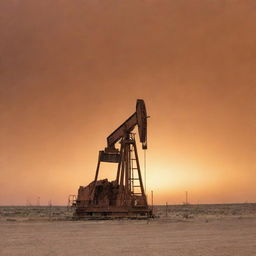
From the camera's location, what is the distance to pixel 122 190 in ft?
93.4

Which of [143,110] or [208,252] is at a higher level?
[143,110]

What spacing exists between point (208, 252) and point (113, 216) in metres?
17.4

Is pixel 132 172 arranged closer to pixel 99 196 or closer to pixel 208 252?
pixel 99 196

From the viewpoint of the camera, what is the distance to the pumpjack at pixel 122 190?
27.6 meters

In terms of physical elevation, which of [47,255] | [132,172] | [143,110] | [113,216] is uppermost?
[143,110]

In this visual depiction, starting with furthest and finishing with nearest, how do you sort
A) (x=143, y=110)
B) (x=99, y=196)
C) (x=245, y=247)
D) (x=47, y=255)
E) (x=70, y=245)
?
1. (x=99, y=196)
2. (x=143, y=110)
3. (x=70, y=245)
4. (x=245, y=247)
5. (x=47, y=255)

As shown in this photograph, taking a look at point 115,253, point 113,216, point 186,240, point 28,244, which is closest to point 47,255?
point 115,253

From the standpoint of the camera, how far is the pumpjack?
90.5ft

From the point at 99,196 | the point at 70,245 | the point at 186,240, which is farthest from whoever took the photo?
the point at 99,196

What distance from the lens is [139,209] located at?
27.9 m

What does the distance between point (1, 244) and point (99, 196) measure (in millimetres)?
16571

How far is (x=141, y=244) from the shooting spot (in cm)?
1262

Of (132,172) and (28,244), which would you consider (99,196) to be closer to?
(132,172)

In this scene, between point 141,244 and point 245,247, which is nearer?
point 245,247
